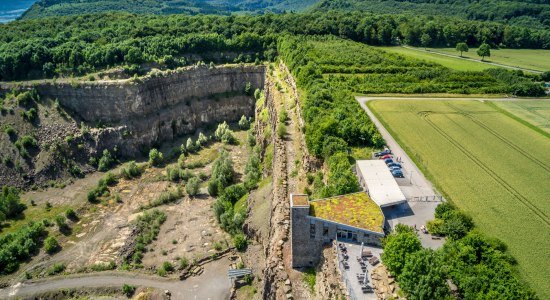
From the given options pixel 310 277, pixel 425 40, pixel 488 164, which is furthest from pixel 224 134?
pixel 425 40

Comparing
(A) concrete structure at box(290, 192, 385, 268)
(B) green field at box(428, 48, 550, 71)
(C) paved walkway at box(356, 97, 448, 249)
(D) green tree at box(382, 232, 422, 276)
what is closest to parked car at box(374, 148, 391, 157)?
(C) paved walkway at box(356, 97, 448, 249)

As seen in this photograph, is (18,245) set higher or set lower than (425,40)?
lower

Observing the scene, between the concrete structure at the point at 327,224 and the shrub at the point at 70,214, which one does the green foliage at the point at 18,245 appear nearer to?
the shrub at the point at 70,214

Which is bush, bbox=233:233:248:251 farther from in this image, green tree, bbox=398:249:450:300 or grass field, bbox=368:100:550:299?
green tree, bbox=398:249:450:300

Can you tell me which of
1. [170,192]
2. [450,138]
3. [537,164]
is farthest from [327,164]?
[170,192]

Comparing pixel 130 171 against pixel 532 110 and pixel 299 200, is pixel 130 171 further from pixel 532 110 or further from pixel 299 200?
pixel 532 110
